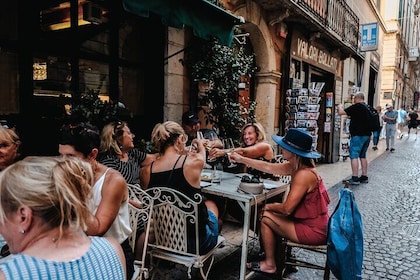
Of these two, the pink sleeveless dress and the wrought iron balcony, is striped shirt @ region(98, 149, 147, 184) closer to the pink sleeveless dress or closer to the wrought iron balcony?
the pink sleeveless dress

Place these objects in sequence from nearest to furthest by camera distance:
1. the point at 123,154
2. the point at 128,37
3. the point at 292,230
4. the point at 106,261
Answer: the point at 106,261, the point at 292,230, the point at 123,154, the point at 128,37

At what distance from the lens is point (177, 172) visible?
2711mm

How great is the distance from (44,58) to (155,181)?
2.29 m

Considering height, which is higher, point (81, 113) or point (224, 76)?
point (224, 76)

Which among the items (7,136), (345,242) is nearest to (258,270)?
(345,242)

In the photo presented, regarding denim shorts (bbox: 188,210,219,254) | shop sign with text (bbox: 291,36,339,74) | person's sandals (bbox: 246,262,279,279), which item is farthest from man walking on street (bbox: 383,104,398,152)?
denim shorts (bbox: 188,210,219,254)

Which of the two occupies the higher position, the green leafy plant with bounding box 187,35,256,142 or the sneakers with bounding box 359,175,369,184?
the green leafy plant with bounding box 187,35,256,142

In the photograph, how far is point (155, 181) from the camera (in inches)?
109

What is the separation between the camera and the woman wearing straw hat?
2865mm

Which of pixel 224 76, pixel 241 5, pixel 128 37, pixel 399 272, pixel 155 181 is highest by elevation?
pixel 241 5

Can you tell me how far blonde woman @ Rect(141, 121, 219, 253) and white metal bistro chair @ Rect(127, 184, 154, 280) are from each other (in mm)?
168

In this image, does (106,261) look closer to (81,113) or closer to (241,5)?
(81,113)

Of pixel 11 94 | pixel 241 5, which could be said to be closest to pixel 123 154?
pixel 11 94

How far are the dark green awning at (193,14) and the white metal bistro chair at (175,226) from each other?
1701 millimetres
